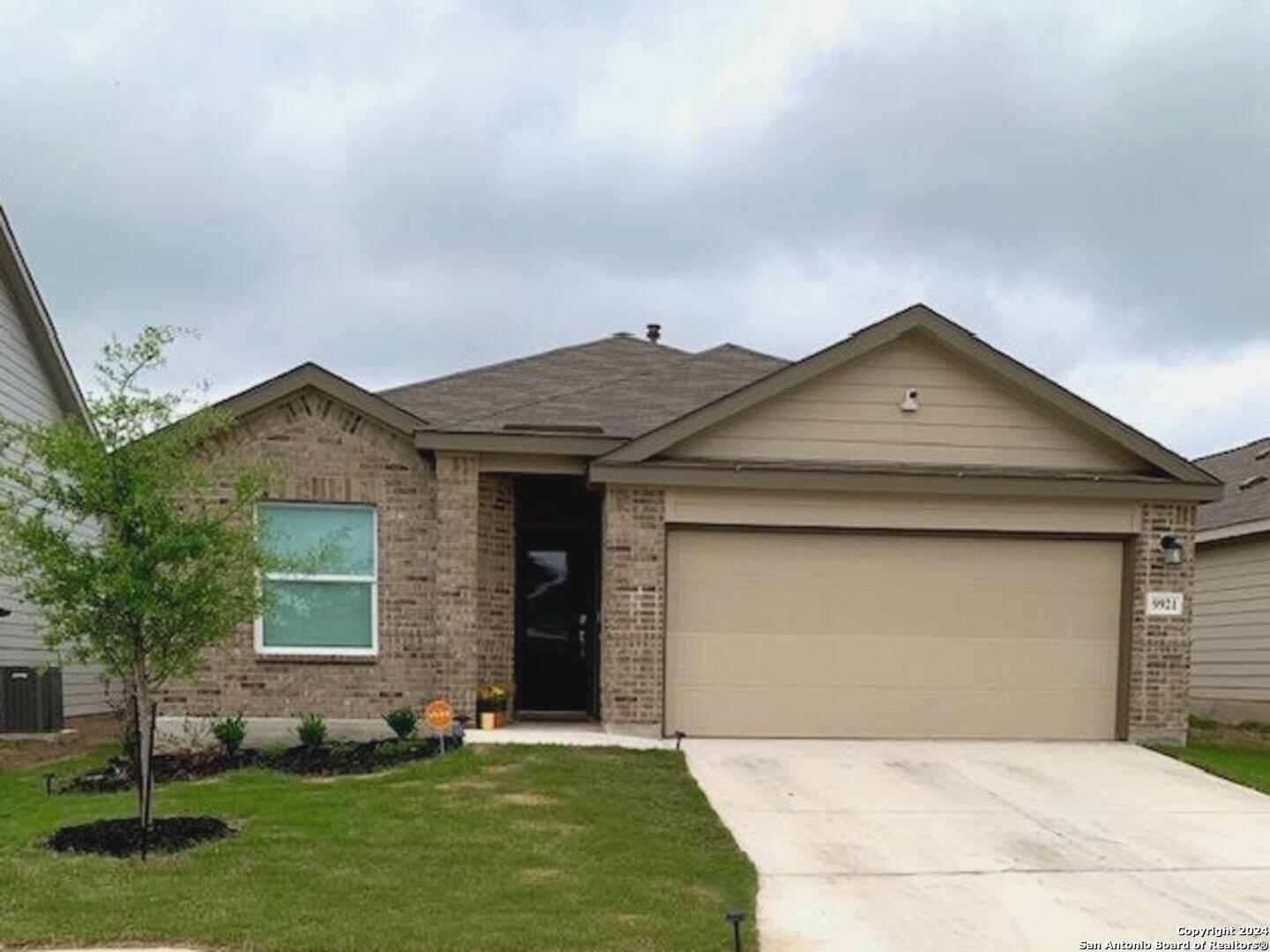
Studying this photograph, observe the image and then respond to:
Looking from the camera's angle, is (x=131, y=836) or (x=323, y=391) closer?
(x=131, y=836)

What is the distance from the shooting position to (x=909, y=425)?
11.2m

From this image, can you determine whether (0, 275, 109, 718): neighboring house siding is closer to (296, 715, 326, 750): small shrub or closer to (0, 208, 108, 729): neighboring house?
(0, 208, 108, 729): neighboring house

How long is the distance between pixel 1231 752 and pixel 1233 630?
16.2 feet

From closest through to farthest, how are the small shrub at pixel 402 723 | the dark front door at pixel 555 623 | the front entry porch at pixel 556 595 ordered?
the small shrub at pixel 402 723 → the front entry porch at pixel 556 595 → the dark front door at pixel 555 623

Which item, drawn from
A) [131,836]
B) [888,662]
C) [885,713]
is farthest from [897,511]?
[131,836]

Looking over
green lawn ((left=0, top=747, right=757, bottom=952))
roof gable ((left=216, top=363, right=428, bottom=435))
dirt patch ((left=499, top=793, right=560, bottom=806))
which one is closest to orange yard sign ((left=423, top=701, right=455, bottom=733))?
green lawn ((left=0, top=747, right=757, bottom=952))

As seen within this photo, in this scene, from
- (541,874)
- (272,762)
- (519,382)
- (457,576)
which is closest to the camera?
(541,874)

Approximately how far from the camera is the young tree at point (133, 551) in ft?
21.5

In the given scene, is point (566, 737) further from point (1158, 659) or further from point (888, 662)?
point (1158, 659)

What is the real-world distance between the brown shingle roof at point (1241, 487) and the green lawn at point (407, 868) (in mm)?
10266

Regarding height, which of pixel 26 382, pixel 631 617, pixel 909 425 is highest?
pixel 26 382

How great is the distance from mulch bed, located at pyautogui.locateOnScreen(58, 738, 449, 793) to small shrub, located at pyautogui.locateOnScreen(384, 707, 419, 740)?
169 millimetres

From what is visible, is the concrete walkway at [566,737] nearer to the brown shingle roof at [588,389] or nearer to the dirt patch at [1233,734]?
the brown shingle roof at [588,389]

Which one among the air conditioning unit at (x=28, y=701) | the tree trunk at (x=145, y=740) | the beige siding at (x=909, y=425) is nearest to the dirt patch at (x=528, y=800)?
the tree trunk at (x=145, y=740)
